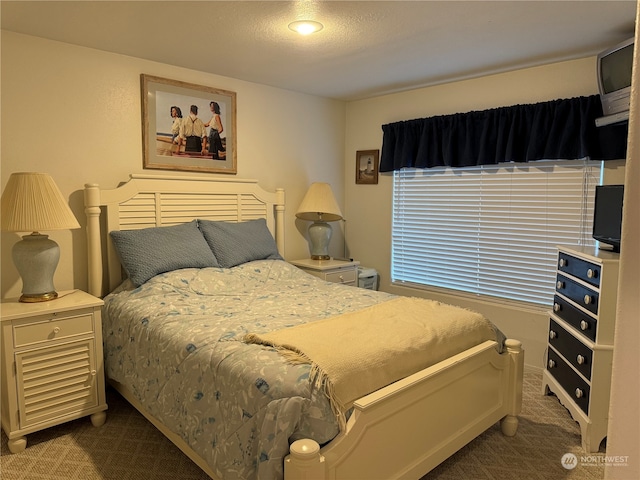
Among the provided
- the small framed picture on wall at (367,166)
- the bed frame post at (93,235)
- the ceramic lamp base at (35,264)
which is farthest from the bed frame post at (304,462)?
the small framed picture on wall at (367,166)

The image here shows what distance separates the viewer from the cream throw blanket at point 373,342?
1.65 m

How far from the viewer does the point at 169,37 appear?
2.70 m

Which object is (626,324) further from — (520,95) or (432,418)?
(520,95)

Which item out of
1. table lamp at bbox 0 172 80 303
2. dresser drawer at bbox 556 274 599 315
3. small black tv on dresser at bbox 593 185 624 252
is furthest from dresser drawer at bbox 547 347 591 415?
table lamp at bbox 0 172 80 303

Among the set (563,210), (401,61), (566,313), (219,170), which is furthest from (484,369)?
(219,170)

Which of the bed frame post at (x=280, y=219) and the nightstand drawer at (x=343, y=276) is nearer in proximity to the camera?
the nightstand drawer at (x=343, y=276)

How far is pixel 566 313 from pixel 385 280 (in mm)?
1843

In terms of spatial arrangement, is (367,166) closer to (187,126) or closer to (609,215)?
(187,126)

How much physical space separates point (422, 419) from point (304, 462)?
700 mm

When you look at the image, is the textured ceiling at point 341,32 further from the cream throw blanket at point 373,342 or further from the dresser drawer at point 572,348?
the dresser drawer at point 572,348

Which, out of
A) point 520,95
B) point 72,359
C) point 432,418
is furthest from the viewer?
point 520,95

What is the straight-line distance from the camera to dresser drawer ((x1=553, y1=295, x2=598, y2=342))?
238cm

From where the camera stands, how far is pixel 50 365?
235 cm

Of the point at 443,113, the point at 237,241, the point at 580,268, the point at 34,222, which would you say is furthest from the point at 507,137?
the point at 34,222
